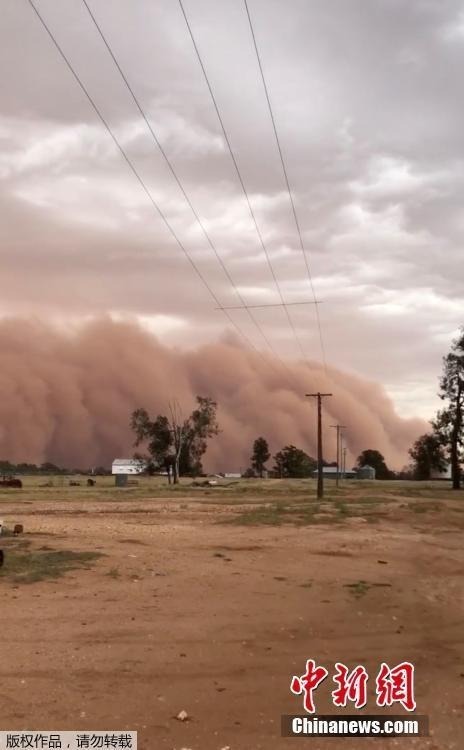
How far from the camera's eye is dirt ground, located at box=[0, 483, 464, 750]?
23.9 ft

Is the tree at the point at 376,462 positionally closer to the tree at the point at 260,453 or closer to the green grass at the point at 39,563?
the tree at the point at 260,453

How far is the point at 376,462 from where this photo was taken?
194500mm

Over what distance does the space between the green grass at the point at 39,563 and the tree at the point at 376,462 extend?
181 meters

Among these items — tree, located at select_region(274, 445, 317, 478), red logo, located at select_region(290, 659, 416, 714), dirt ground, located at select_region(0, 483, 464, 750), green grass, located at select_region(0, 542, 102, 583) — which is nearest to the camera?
dirt ground, located at select_region(0, 483, 464, 750)

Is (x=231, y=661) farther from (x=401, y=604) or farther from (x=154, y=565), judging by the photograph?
(x=154, y=565)

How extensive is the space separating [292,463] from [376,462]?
109 feet

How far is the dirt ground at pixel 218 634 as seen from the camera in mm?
7270

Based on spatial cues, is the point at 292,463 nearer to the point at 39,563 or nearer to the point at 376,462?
the point at 376,462

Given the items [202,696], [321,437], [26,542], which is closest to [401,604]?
[202,696]

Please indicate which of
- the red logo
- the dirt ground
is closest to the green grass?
the dirt ground

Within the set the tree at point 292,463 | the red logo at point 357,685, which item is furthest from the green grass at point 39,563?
the tree at point 292,463

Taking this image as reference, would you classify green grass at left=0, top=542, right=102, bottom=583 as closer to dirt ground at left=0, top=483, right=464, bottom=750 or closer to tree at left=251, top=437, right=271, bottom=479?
dirt ground at left=0, top=483, right=464, bottom=750

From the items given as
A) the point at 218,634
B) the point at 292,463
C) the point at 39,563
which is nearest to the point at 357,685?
the point at 218,634

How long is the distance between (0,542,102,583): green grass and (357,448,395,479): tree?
7130 inches
